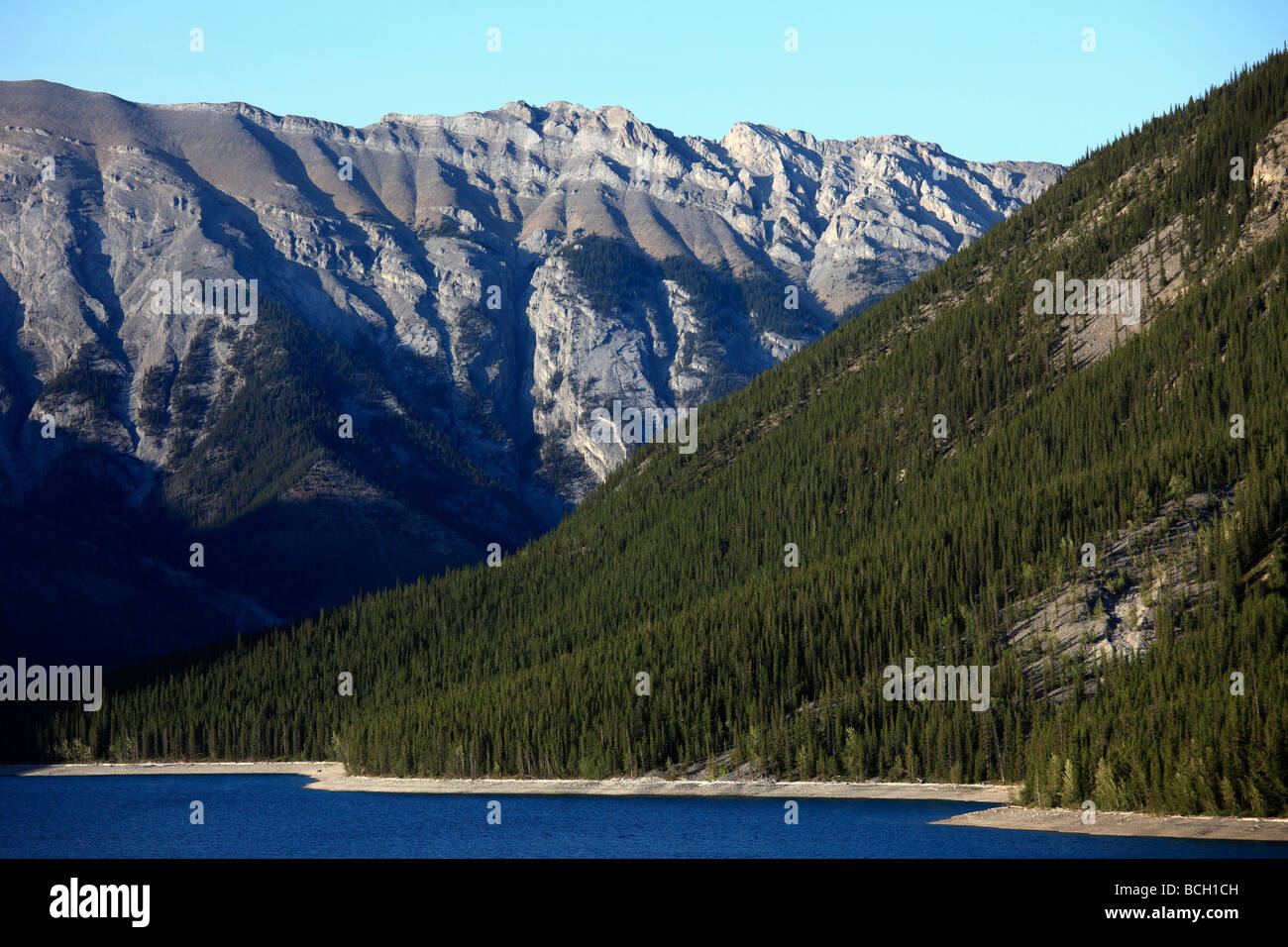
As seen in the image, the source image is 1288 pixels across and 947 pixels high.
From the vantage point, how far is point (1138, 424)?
654 feet

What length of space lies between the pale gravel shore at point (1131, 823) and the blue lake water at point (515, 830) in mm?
2066

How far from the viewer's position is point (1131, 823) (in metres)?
105

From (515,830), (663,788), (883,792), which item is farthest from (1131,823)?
(663,788)

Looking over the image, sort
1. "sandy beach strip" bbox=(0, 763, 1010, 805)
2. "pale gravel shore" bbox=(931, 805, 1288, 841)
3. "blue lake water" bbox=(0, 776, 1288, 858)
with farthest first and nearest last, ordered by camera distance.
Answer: "sandy beach strip" bbox=(0, 763, 1010, 805) → "blue lake water" bbox=(0, 776, 1288, 858) → "pale gravel shore" bbox=(931, 805, 1288, 841)

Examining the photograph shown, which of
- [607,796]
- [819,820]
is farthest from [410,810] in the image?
[819,820]

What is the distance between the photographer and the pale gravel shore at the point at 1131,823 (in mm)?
96562

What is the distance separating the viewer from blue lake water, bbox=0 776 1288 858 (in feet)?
→ 326

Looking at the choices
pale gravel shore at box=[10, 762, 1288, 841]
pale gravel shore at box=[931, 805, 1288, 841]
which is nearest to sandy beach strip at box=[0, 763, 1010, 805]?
pale gravel shore at box=[10, 762, 1288, 841]

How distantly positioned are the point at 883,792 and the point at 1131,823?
133ft

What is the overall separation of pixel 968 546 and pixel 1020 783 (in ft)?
177

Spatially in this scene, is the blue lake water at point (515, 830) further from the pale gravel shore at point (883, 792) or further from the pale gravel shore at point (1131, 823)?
the pale gravel shore at point (883, 792)

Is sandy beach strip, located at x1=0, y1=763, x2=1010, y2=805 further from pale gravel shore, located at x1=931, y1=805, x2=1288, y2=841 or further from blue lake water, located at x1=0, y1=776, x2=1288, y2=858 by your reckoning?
pale gravel shore, located at x1=931, y1=805, x2=1288, y2=841

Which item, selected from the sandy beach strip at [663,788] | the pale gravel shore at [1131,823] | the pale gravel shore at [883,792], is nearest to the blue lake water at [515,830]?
the pale gravel shore at [1131,823]
